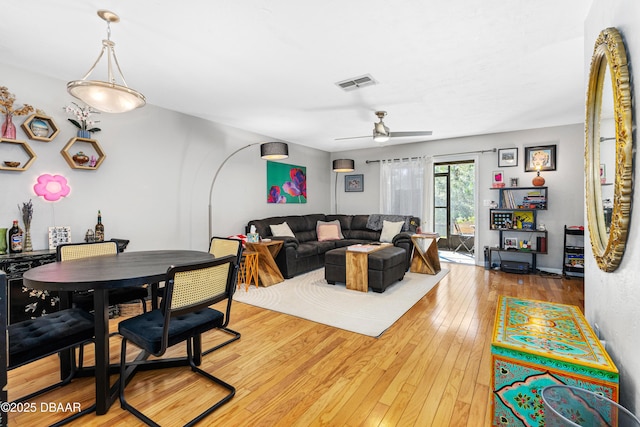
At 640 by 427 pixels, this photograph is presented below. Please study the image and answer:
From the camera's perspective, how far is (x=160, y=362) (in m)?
2.19

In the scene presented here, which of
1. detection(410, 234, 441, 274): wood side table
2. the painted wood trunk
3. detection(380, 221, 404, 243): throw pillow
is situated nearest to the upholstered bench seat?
the painted wood trunk

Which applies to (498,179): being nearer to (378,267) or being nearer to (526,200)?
(526,200)

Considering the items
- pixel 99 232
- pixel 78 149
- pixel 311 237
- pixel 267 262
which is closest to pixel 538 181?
pixel 311 237

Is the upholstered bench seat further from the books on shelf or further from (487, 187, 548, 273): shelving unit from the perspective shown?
the books on shelf

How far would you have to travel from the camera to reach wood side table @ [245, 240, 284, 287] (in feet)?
14.4

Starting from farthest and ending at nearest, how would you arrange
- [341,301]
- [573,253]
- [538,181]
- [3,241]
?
[538,181], [573,253], [341,301], [3,241]

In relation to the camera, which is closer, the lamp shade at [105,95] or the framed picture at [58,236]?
the lamp shade at [105,95]

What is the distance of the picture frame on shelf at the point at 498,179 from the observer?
212 inches

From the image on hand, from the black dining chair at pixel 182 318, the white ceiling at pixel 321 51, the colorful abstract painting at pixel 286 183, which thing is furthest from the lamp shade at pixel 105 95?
the colorful abstract painting at pixel 286 183

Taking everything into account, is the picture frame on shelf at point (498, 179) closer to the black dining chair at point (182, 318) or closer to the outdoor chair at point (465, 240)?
the outdoor chair at point (465, 240)

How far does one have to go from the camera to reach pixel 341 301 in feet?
11.9

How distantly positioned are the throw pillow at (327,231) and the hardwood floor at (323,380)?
3.07 meters

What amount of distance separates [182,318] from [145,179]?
105 inches

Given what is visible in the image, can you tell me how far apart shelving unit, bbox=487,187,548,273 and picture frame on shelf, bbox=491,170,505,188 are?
4.2 inches
